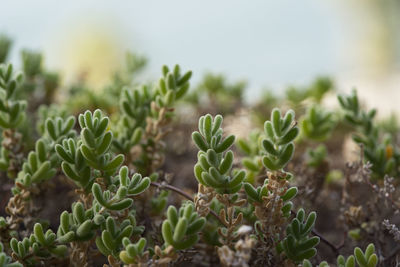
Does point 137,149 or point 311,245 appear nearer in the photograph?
point 311,245

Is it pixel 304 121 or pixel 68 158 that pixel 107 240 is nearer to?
pixel 68 158

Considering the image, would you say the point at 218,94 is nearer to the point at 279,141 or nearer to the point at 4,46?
the point at 4,46

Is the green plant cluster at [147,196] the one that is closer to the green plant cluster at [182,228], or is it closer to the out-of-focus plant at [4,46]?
the green plant cluster at [182,228]

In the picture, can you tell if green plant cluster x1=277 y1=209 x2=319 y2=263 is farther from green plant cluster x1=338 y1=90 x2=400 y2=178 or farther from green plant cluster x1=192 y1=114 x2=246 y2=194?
green plant cluster x1=338 y1=90 x2=400 y2=178

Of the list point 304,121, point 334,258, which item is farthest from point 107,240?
point 304,121

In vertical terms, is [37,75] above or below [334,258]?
above

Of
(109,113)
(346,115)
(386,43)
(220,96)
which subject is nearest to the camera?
(346,115)

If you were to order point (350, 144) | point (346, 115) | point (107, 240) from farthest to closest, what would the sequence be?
1. point (350, 144)
2. point (346, 115)
3. point (107, 240)

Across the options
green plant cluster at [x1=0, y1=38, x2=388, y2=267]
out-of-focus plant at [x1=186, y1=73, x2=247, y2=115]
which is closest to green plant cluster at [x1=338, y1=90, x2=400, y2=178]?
green plant cluster at [x1=0, y1=38, x2=388, y2=267]

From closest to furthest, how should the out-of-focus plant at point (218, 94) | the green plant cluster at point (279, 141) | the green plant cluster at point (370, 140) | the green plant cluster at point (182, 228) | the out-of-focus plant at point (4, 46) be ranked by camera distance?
the green plant cluster at point (182, 228)
the green plant cluster at point (279, 141)
the green plant cluster at point (370, 140)
the out-of-focus plant at point (4, 46)
the out-of-focus plant at point (218, 94)

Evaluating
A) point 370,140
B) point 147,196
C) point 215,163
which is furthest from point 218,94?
point 215,163

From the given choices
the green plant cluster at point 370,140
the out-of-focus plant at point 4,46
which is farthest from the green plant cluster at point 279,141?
the out-of-focus plant at point 4,46
